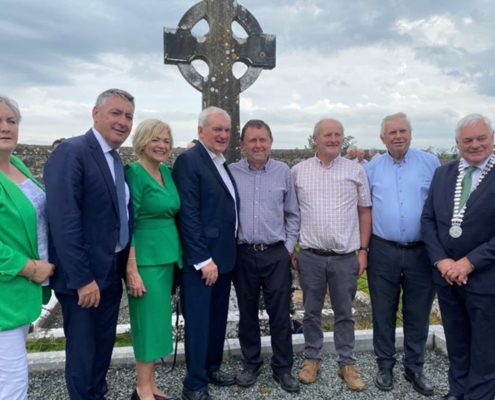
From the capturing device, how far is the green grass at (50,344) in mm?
4316

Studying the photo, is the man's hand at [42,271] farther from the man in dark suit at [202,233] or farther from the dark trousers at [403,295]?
the dark trousers at [403,295]

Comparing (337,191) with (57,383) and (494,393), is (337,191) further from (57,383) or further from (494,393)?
(57,383)

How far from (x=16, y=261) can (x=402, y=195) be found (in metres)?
2.88

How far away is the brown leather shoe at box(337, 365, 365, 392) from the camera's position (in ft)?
11.7

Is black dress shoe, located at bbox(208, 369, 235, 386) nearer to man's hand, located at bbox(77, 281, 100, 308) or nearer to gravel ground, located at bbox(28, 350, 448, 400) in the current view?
gravel ground, located at bbox(28, 350, 448, 400)

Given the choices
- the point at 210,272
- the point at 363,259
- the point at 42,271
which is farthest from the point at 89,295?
the point at 363,259

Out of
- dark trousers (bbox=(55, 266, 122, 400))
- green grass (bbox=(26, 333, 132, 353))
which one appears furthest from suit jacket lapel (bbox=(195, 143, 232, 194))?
green grass (bbox=(26, 333, 132, 353))

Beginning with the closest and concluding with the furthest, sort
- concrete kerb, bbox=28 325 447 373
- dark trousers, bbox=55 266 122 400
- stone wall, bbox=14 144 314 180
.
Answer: dark trousers, bbox=55 266 122 400 → concrete kerb, bbox=28 325 447 373 → stone wall, bbox=14 144 314 180

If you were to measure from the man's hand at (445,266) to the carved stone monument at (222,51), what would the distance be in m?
2.51

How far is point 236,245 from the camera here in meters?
3.52

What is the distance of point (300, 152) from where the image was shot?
10734 mm

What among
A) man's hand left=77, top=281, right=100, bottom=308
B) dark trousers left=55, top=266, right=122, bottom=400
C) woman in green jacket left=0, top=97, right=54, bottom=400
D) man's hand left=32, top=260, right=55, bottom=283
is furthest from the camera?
dark trousers left=55, top=266, right=122, bottom=400

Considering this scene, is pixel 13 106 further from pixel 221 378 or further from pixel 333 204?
pixel 221 378

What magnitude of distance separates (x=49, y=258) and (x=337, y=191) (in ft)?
7.47
